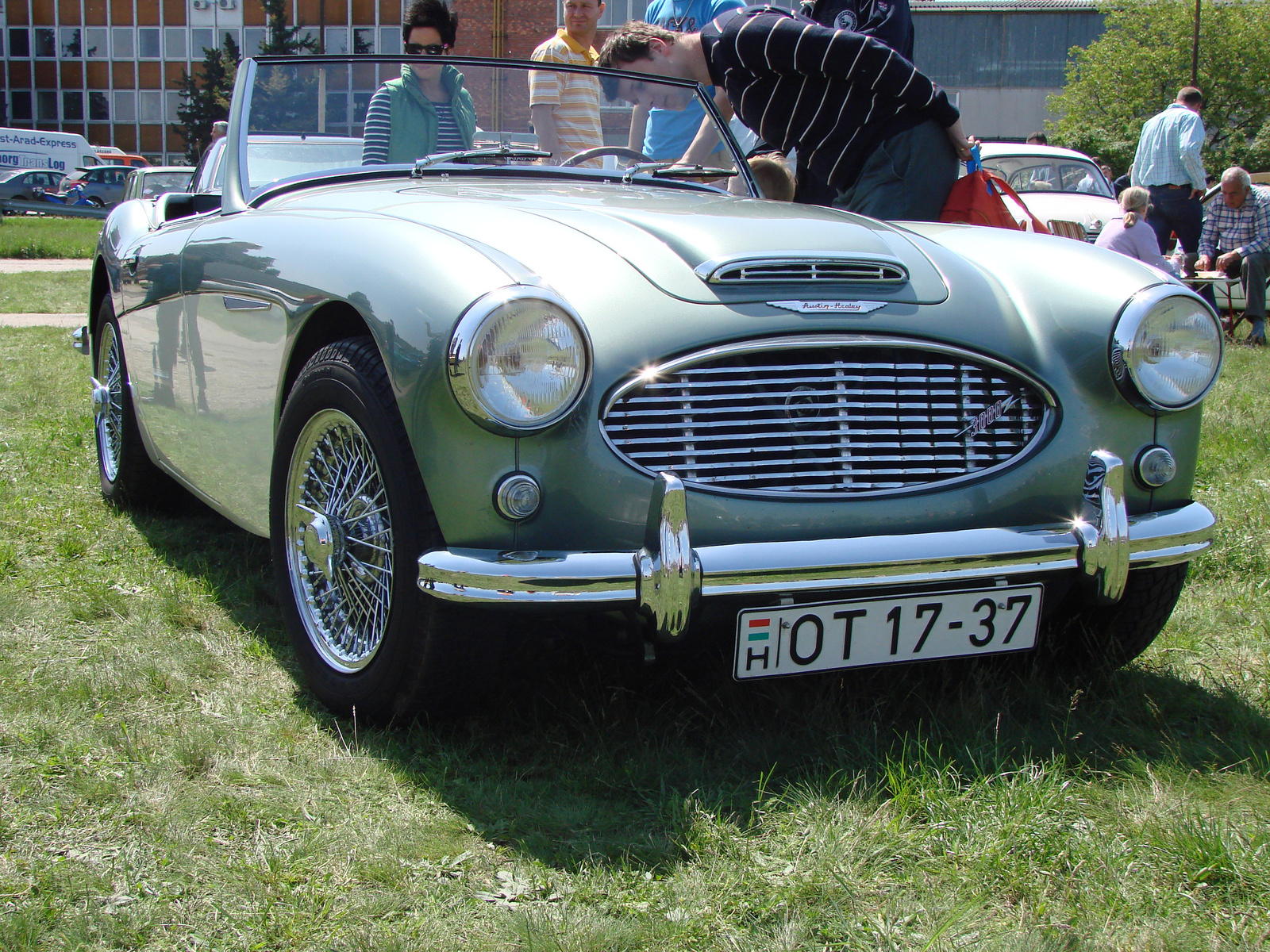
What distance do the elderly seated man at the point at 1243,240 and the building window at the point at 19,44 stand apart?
5389 centimetres

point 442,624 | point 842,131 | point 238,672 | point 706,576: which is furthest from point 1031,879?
point 842,131

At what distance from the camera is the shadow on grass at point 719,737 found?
204 cm

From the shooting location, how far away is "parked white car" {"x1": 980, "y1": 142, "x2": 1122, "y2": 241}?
448 inches

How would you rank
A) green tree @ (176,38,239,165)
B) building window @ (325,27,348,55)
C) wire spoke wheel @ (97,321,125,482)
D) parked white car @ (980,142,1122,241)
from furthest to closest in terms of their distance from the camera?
building window @ (325,27,348,55)
green tree @ (176,38,239,165)
parked white car @ (980,142,1122,241)
wire spoke wheel @ (97,321,125,482)

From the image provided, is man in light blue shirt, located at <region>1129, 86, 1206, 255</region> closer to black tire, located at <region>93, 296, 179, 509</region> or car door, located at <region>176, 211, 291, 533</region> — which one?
black tire, located at <region>93, 296, 179, 509</region>

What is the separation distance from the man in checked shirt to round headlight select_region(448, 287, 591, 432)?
1886 mm

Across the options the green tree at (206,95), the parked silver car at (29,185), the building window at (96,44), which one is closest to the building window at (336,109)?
the parked silver car at (29,185)

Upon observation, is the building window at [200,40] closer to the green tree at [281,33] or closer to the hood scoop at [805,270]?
the green tree at [281,33]

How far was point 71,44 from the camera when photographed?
2019 inches

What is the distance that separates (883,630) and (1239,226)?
9.14 m

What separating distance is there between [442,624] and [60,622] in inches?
55.3

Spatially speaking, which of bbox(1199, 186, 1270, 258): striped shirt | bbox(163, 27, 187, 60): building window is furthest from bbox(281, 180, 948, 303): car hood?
bbox(163, 27, 187, 60): building window

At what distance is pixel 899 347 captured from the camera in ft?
7.29

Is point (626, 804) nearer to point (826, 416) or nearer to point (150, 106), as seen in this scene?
point (826, 416)
